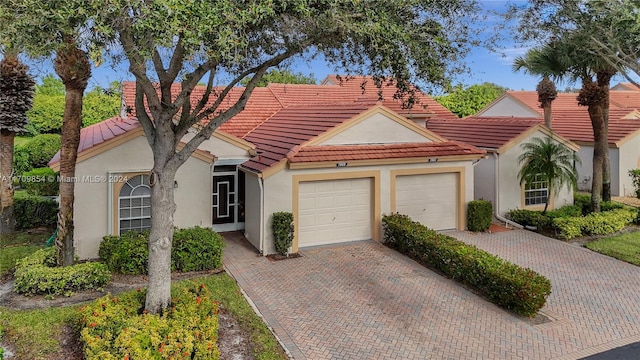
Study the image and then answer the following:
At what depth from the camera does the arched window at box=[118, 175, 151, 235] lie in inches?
584

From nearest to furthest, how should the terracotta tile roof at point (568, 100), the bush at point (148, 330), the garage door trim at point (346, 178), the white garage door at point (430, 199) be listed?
the bush at point (148, 330)
the garage door trim at point (346, 178)
the white garage door at point (430, 199)
the terracotta tile roof at point (568, 100)

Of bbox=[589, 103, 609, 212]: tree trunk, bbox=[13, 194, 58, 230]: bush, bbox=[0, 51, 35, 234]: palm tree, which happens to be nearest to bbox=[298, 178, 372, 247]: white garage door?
bbox=[589, 103, 609, 212]: tree trunk

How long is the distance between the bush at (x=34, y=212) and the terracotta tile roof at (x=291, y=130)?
852cm

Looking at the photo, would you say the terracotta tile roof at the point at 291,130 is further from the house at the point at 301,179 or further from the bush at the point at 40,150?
the bush at the point at 40,150

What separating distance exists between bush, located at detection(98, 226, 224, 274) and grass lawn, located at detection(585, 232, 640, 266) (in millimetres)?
12608

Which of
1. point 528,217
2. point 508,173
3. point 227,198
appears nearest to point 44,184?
point 227,198

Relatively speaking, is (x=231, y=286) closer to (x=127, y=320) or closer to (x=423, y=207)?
(x=127, y=320)

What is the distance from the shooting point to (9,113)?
15922 millimetres

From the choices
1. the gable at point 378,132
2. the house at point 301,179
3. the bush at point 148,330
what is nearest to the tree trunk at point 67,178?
the house at point 301,179

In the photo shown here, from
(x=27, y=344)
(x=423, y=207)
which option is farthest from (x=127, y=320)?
(x=423, y=207)

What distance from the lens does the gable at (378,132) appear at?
1648 cm

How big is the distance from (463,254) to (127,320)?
27.7 ft

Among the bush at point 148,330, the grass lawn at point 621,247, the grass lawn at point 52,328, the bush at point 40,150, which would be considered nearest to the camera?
the bush at point 148,330

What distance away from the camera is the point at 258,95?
79.9 ft
